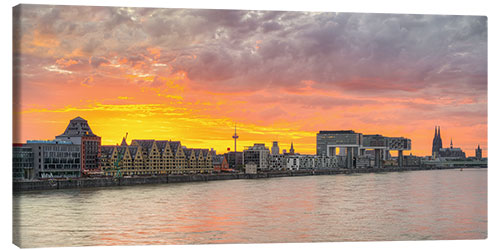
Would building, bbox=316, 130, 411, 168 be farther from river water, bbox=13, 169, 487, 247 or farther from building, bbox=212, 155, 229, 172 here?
river water, bbox=13, 169, 487, 247

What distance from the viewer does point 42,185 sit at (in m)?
43.6

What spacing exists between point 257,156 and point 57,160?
189ft

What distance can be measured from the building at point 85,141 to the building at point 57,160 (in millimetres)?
1630

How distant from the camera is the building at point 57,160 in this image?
4722 cm

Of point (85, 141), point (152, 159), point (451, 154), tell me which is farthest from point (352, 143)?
point (85, 141)

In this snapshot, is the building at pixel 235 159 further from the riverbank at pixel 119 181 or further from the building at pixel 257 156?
the riverbank at pixel 119 181

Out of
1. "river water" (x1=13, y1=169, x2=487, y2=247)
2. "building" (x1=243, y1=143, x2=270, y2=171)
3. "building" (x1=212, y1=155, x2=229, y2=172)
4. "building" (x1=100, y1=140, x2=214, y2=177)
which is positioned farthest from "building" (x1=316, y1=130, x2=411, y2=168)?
"river water" (x1=13, y1=169, x2=487, y2=247)

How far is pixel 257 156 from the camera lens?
10588 cm

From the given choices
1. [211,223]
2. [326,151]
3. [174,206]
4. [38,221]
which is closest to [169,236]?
[211,223]

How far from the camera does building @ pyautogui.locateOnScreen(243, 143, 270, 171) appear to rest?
105m

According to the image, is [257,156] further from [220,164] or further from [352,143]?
[352,143]

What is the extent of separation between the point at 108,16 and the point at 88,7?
0.68 metres

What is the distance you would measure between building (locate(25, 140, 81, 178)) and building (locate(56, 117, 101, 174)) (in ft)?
5.35

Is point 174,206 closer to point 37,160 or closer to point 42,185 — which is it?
point 42,185
